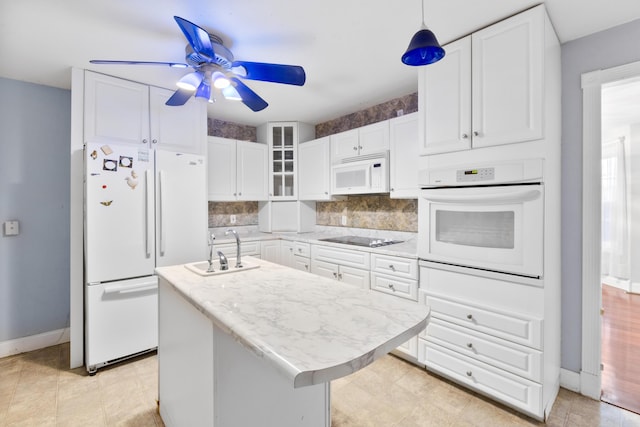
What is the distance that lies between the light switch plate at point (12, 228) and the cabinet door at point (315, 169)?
9.19ft

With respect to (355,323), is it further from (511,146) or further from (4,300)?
(4,300)

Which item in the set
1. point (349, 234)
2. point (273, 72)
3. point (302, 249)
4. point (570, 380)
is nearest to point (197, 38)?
point (273, 72)

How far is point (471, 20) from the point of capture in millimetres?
1866

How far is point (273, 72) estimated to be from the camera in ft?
6.20

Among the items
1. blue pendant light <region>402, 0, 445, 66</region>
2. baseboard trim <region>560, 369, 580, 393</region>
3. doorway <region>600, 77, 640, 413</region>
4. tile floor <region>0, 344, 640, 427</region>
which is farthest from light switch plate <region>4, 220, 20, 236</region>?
doorway <region>600, 77, 640, 413</region>

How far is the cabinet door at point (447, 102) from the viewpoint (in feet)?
6.60

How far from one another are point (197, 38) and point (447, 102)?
165cm

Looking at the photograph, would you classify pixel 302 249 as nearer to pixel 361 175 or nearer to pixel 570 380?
pixel 361 175

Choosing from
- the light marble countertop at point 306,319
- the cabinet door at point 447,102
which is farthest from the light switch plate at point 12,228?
the cabinet door at point 447,102

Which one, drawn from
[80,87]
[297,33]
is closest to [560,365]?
[297,33]

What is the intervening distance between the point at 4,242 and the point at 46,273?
0.41 meters

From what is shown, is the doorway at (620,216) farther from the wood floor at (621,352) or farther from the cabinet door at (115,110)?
the cabinet door at (115,110)

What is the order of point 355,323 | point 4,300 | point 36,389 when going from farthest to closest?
point 4,300, point 36,389, point 355,323

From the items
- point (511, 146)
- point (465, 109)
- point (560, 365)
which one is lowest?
point (560, 365)
